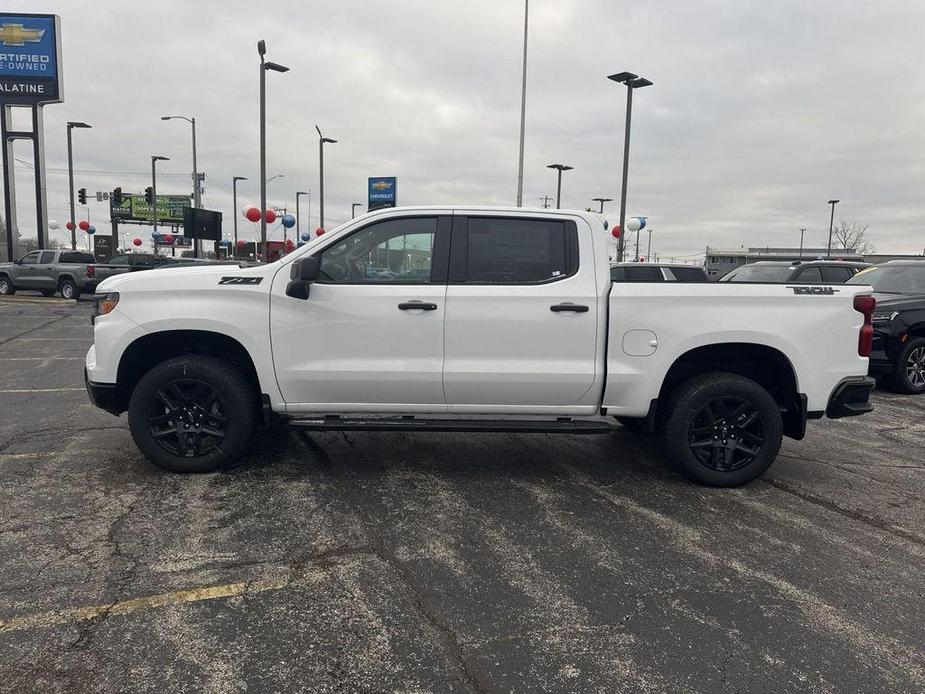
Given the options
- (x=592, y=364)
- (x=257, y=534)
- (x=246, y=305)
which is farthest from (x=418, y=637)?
(x=246, y=305)

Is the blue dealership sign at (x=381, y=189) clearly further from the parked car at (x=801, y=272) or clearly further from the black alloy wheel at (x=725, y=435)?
the black alloy wheel at (x=725, y=435)

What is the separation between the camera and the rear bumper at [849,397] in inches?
182

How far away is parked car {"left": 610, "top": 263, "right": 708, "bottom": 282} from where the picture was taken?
1260cm

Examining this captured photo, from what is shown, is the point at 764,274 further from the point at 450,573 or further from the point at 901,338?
the point at 450,573

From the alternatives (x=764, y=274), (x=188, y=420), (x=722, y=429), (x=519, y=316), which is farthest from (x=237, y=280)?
(x=764, y=274)

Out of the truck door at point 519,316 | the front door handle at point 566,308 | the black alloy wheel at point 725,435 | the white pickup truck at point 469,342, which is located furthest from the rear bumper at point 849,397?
the front door handle at point 566,308

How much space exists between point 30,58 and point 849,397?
32545 millimetres

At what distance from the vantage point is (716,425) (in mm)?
4707

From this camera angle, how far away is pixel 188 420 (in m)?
4.71

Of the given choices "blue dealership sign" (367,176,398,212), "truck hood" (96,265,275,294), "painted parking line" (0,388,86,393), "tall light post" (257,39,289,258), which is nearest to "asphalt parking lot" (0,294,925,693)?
"truck hood" (96,265,275,294)

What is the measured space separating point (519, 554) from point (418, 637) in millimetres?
955

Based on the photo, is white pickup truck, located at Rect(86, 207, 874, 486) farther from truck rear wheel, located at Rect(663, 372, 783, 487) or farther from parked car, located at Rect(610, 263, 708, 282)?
parked car, located at Rect(610, 263, 708, 282)

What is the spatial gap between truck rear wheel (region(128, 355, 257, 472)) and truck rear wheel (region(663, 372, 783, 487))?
3.07m

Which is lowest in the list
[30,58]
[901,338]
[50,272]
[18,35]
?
[901,338]
